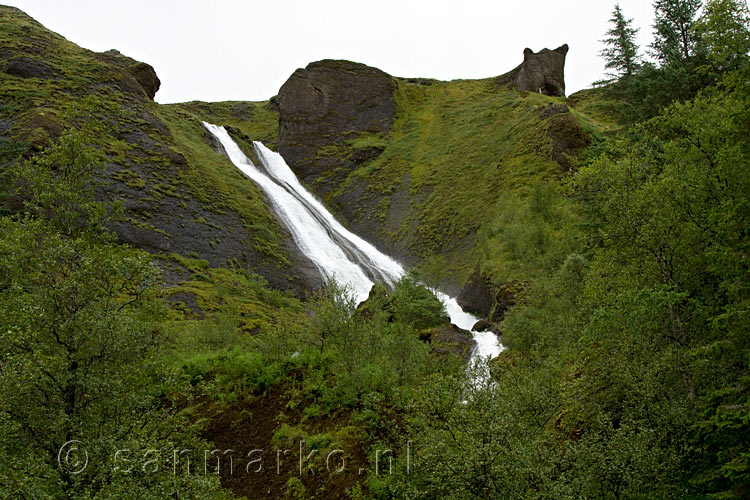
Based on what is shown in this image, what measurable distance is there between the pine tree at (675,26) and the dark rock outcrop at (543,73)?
45341 millimetres

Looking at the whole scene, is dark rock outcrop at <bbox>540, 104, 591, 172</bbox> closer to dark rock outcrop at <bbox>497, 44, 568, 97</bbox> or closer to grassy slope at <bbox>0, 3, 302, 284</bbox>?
grassy slope at <bbox>0, 3, 302, 284</bbox>

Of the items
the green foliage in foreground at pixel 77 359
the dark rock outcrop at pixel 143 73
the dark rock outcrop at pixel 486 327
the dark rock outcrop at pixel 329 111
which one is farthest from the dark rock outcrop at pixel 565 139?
the dark rock outcrop at pixel 143 73

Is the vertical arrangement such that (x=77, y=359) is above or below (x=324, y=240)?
below

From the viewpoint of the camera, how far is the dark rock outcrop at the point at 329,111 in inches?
3147

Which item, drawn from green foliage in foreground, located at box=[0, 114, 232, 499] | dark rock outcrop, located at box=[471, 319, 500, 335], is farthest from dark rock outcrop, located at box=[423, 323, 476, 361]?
green foliage in foreground, located at box=[0, 114, 232, 499]

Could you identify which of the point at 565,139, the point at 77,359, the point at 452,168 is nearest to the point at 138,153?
the point at 452,168

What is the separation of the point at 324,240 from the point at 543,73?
5098 cm

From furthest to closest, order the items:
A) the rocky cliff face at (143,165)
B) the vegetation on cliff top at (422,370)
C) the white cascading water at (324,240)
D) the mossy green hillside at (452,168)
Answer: the mossy green hillside at (452,168) → the white cascading water at (324,240) → the rocky cliff face at (143,165) → the vegetation on cliff top at (422,370)

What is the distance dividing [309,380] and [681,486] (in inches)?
433

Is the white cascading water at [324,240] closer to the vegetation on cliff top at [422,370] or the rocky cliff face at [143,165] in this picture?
the rocky cliff face at [143,165]

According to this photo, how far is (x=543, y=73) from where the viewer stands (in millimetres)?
81312

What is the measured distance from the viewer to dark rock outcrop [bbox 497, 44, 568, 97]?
80.5 metres

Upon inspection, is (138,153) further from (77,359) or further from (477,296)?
(77,359)

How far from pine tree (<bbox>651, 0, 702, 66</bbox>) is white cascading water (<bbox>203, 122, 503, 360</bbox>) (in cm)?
2314
